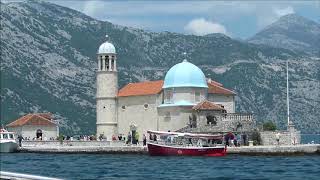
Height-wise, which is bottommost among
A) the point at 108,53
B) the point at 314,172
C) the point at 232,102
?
the point at 314,172

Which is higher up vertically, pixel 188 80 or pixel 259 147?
pixel 188 80

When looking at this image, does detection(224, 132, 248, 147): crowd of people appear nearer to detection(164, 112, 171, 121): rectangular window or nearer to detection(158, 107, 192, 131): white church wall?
detection(158, 107, 192, 131): white church wall

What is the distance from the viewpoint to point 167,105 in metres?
105

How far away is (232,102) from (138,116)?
12.5 metres

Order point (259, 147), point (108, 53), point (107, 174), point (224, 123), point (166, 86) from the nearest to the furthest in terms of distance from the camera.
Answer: point (107, 174), point (259, 147), point (224, 123), point (166, 86), point (108, 53)

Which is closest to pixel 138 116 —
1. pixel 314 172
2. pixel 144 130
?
pixel 144 130

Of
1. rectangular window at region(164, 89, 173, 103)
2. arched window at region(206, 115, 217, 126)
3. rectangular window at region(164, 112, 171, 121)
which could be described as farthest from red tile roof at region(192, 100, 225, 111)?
rectangular window at region(164, 89, 173, 103)

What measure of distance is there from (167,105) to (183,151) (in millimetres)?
17295

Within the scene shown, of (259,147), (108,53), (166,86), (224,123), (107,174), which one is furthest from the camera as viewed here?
(108,53)

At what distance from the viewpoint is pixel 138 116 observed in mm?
108938

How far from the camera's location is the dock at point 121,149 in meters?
85.8

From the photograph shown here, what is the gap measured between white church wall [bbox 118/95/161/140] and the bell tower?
3.06 ft

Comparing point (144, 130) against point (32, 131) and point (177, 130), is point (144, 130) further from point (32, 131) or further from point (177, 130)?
point (32, 131)

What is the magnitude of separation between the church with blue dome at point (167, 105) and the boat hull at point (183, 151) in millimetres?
10261
